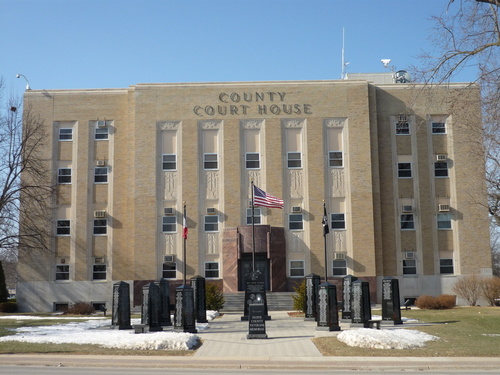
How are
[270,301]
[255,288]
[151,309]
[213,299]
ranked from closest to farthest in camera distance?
[255,288], [151,309], [213,299], [270,301]

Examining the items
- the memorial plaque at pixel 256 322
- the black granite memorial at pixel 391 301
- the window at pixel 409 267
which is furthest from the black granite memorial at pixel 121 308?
the window at pixel 409 267

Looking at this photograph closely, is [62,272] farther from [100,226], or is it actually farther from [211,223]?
[211,223]

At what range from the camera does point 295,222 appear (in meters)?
47.2

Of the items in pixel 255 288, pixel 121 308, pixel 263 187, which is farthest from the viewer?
pixel 263 187

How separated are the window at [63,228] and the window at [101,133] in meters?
6.63

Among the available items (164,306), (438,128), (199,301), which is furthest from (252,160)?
(164,306)

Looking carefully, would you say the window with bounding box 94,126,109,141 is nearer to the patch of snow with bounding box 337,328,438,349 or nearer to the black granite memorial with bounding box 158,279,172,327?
the black granite memorial with bounding box 158,279,172,327

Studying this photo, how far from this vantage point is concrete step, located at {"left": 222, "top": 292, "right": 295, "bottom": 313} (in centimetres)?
4159

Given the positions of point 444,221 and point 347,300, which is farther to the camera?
point 444,221

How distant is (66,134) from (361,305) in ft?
101

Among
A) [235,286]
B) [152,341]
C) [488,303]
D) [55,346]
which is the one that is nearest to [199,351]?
[152,341]

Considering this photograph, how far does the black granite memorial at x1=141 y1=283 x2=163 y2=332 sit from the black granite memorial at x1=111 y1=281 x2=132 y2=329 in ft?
2.80

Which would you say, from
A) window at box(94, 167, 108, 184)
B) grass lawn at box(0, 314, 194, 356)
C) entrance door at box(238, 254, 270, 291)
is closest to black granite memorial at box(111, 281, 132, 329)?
grass lawn at box(0, 314, 194, 356)

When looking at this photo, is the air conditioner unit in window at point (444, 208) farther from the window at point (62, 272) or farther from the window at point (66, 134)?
the window at point (66, 134)
